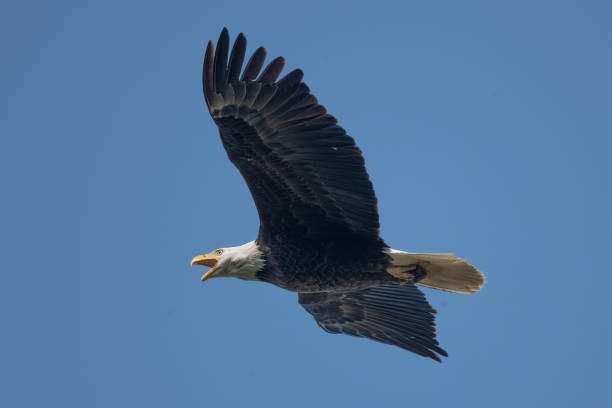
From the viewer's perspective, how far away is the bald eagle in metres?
8.00

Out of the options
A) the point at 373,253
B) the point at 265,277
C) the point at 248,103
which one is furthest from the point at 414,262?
the point at 248,103

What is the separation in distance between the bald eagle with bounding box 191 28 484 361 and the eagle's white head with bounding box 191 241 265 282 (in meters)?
0.01

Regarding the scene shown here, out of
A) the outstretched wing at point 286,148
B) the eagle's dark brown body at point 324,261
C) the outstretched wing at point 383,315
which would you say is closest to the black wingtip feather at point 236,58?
the outstretched wing at point 286,148

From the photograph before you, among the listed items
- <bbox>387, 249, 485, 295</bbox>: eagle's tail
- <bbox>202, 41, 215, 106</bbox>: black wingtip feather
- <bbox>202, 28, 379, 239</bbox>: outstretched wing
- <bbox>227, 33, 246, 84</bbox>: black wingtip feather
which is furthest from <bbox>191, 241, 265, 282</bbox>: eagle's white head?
<bbox>227, 33, 246, 84</bbox>: black wingtip feather

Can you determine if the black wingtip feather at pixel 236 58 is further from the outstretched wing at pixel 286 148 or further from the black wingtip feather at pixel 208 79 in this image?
the black wingtip feather at pixel 208 79

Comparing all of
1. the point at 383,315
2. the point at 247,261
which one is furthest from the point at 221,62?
the point at 383,315

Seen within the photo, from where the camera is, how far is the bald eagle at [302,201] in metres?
8.00

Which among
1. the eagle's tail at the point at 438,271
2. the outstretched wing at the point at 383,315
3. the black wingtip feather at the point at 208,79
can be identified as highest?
the black wingtip feather at the point at 208,79

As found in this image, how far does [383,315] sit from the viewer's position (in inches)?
398

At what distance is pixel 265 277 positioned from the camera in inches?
354

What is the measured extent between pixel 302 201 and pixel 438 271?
1.58 m

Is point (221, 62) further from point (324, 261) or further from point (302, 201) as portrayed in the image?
point (324, 261)

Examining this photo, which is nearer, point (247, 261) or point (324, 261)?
point (324, 261)

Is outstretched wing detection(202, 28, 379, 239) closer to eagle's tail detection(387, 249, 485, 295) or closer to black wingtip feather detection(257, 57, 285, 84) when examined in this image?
black wingtip feather detection(257, 57, 285, 84)
